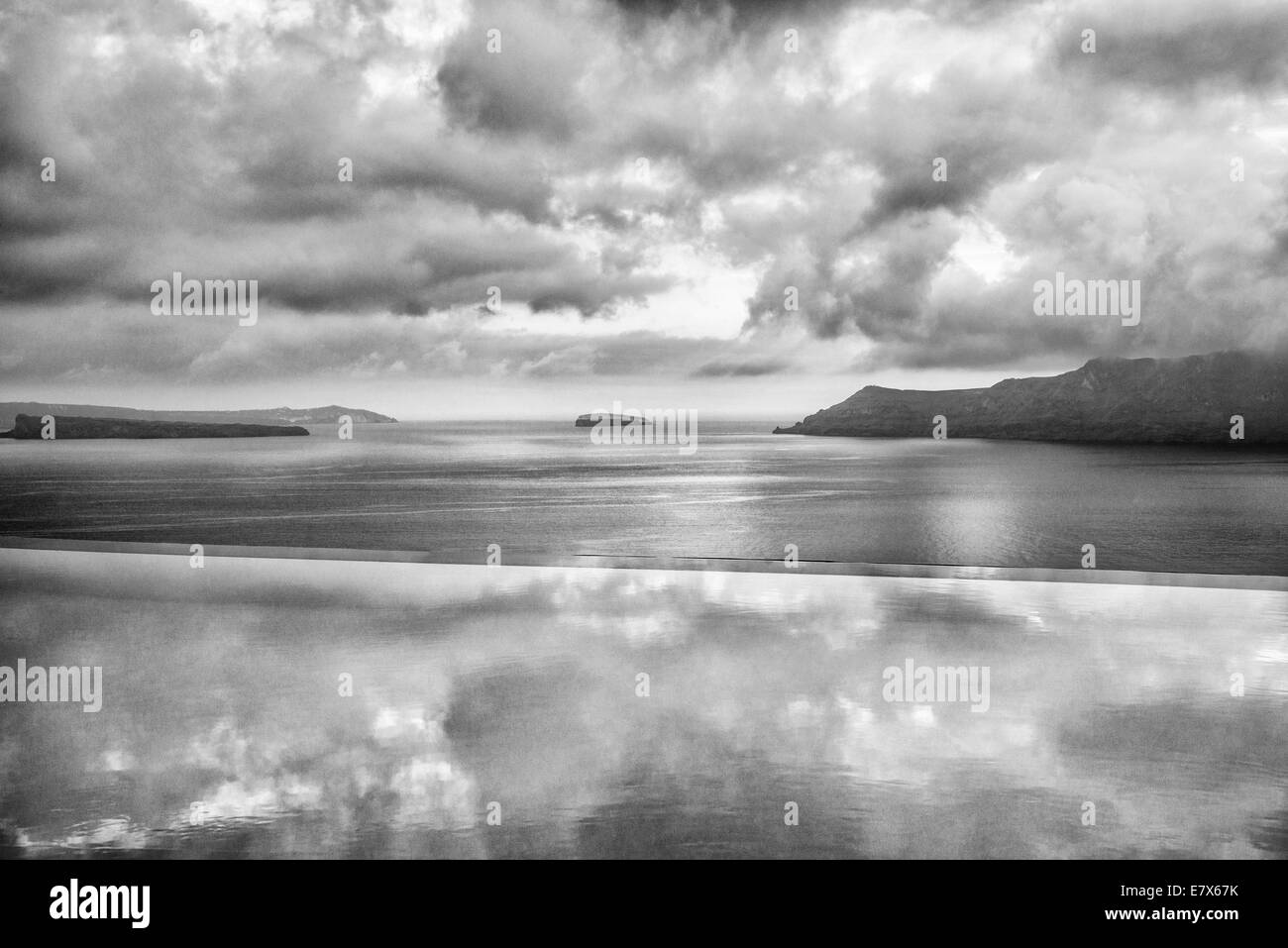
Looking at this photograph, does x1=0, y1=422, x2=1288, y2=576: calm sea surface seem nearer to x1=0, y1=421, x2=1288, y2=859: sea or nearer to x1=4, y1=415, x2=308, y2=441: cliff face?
x1=4, y1=415, x2=308, y2=441: cliff face

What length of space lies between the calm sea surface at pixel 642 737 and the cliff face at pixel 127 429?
14.0m

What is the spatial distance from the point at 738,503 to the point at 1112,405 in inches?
331

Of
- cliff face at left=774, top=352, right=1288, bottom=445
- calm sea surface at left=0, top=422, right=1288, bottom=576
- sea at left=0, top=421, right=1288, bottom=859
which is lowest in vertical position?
Answer: sea at left=0, top=421, right=1288, bottom=859

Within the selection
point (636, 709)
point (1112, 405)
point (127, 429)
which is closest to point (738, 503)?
point (1112, 405)

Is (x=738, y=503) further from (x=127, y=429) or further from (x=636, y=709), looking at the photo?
(x=636, y=709)

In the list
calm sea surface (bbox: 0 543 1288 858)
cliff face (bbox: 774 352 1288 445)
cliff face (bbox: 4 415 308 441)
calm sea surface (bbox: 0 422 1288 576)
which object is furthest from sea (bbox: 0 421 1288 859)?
cliff face (bbox: 4 415 308 441)

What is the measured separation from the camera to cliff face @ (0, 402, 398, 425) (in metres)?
21.3

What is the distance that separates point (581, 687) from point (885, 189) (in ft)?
48.9

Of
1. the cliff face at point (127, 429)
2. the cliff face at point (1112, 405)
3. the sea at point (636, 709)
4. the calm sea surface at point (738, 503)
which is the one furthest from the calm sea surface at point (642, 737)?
the cliff face at point (127, 429)

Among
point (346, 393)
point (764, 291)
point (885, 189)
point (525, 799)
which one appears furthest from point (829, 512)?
point (525, 799)

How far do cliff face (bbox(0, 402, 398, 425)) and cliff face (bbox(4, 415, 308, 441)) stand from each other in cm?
15

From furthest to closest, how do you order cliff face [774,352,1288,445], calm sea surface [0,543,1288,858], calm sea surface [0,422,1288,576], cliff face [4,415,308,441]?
cliff face [4,415,308,441], calm sea surface [0,422,1288,576], cliff face [774,352,1288,445], calm sea surface [0,543,1288,858]

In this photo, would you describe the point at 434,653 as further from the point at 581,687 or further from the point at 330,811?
the point at 330,811
